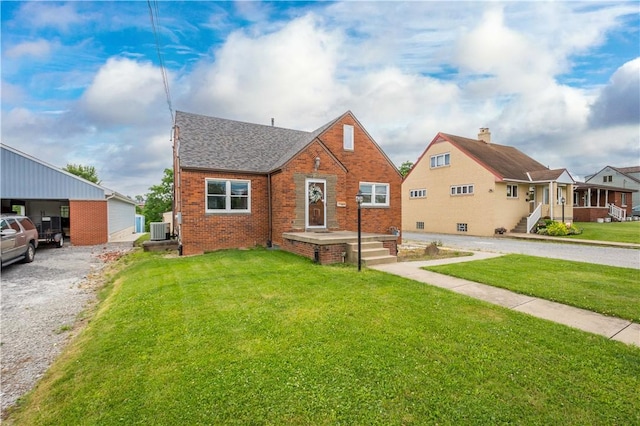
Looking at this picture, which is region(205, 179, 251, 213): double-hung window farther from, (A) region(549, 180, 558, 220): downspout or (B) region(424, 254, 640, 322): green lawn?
(A) region(549, 180, 558, 220): downspout

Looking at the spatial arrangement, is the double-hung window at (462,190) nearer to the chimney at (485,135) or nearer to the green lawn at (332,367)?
the chimney at (485,135)

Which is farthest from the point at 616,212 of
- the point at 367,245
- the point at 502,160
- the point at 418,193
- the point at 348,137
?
the point at 367,245

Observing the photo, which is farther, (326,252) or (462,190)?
(462,190)

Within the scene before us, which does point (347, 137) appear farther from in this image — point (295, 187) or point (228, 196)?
point (228, 196)

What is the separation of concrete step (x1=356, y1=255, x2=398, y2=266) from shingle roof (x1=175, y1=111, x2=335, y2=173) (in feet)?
17.6

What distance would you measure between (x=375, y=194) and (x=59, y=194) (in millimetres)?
17738

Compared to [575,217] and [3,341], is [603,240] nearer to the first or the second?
[575,217]

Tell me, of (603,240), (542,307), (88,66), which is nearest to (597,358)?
(542,307)

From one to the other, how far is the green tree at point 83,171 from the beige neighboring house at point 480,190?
190 ft

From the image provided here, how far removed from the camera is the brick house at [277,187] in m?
11.2

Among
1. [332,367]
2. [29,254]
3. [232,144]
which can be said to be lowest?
[332,367]

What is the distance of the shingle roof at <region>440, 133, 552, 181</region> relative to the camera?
70.6ft

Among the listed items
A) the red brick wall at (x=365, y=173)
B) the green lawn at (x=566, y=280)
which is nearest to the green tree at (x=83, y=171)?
the red brick wall at (x=365, y=173)

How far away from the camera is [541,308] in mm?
5117
